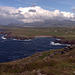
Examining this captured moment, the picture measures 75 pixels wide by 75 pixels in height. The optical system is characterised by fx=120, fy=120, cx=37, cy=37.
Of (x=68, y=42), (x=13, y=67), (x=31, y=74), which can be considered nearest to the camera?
(x=31, y=74)

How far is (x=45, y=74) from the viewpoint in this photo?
94.5ft

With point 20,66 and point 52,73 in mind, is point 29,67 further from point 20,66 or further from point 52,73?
point 52,73

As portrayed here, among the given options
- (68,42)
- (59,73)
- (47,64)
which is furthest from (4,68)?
(68,42)

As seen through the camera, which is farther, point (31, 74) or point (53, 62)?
point (53, 62)

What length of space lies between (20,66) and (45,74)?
17.9m

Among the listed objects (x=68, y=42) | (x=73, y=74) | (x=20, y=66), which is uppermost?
(x=73, y=74)

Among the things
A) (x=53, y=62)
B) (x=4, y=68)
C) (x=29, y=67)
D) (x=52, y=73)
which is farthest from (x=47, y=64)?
(x=4, y=68)

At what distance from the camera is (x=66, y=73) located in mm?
29297

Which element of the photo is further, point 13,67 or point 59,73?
point 13,67

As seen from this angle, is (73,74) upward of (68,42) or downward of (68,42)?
upward

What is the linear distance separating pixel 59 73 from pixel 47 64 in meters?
13.2

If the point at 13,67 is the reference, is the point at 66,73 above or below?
above

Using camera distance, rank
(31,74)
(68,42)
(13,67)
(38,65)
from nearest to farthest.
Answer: (31,74), (38,65), (13,67), (68,42)

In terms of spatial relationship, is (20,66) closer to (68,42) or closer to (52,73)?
(52,73)
